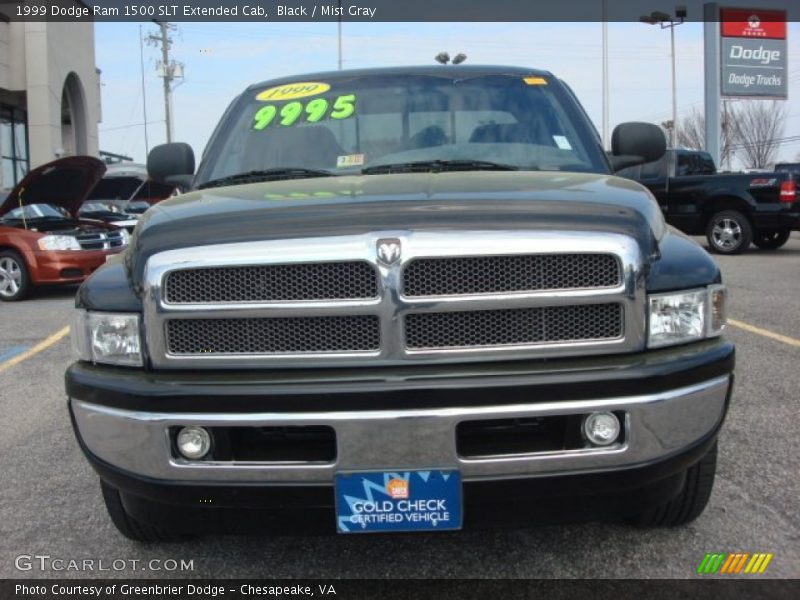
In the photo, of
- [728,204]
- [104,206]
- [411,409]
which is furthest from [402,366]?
[104,206]

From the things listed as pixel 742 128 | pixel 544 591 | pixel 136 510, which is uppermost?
pixel 742 128

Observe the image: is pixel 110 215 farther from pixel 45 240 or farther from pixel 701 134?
pixel 701 134

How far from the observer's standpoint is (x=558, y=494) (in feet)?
7.20

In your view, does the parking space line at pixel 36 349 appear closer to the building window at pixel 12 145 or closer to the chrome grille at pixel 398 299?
the chrome grille at pixel 398 299

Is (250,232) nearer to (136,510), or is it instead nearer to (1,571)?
(136,510)

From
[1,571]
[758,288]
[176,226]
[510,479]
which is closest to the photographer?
[510,479]

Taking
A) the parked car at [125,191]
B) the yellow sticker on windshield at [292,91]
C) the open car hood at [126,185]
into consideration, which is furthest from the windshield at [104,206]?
the yellow sticker on windshield at [292,91]

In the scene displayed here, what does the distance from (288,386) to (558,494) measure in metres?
0.82

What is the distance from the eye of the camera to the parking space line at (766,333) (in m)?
6.17

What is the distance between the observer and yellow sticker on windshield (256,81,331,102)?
3838 mm

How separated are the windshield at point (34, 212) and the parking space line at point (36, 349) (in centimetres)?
325

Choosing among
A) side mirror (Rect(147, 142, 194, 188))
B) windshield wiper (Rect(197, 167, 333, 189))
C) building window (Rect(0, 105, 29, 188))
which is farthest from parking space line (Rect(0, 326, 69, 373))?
building window (Rect(0, 105, 29, 188))

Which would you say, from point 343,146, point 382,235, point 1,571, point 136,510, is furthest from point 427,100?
point 1,571

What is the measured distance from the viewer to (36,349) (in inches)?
272
